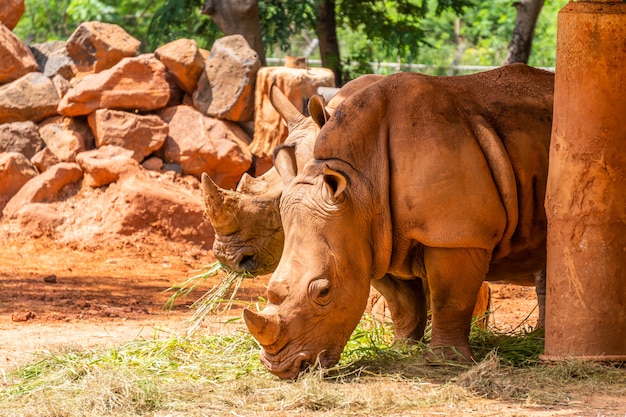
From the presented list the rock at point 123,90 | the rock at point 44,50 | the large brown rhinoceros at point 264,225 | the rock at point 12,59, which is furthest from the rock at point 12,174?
the large brown rhinoceros at point 264,225

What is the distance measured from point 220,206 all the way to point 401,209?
1590 millimetres

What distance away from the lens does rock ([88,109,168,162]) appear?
42.3 feet

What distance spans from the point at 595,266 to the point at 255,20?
9.25 m

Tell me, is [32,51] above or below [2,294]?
above

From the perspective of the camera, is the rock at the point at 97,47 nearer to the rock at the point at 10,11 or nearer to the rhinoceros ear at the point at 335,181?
the rock at the point at 10,11

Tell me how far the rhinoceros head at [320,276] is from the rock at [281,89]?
641cm

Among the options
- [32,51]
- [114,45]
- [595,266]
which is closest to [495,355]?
[595,266]

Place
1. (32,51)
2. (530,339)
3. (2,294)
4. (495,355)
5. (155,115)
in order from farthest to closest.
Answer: (32,51)
(155,115)
(2,294)
(530,339)
(495,355)

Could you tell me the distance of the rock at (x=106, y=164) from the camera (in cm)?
1272

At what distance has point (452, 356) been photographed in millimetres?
6422

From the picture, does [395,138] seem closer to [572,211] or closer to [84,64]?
[572,211]

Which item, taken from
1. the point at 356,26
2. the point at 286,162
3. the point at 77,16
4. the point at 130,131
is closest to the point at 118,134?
the point at 130,131

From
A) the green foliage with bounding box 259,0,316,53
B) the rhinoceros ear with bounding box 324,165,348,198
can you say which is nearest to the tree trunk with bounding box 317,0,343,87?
the green foliage with bounding box 259,0,316,53

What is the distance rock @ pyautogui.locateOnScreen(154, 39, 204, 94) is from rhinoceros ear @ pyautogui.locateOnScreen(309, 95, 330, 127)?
6.61 m
